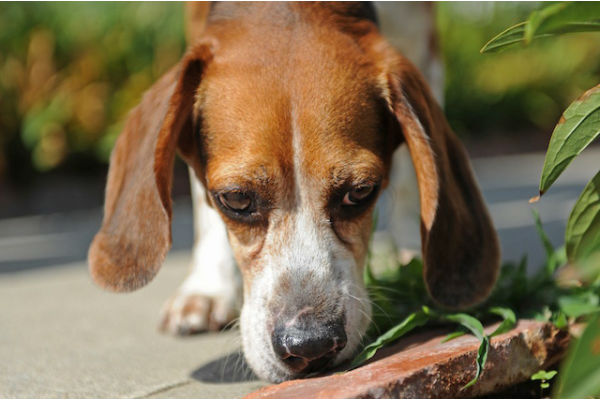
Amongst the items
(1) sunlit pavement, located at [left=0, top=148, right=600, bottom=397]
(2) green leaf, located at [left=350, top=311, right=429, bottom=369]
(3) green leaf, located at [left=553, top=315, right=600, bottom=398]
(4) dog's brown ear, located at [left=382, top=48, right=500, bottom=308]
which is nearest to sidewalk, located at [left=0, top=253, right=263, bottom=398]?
(1) sunlit pavement, located at [left=0, top=148, right=600, bottom=397]

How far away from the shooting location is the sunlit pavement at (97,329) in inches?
97.9

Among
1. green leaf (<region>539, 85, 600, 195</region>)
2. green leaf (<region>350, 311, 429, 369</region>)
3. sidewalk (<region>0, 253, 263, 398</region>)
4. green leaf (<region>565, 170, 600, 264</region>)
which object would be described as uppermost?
green leaf (<region>539, 85, 600, 195</region>)

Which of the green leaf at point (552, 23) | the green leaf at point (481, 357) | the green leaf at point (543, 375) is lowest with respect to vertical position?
the green leaf at point (543, 375)

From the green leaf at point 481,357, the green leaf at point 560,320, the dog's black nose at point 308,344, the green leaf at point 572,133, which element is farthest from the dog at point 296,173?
the green leaf at point 572,133

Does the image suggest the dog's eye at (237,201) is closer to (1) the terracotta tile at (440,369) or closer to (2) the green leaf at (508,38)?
(1) the terracotta tile at (440,369)

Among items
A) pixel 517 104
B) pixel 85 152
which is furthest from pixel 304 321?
pixel 517 104

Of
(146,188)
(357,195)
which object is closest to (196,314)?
(146,188)

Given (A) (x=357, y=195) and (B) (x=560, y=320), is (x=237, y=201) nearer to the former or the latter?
(A) (x=357, y=195)

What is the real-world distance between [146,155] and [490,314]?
4.28ft

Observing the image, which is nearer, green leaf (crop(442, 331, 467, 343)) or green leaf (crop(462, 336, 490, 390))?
green leaf (crop(462, 336, 490, 390))

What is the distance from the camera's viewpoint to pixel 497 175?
975 centimetres

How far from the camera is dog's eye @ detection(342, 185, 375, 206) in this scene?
2.50 m

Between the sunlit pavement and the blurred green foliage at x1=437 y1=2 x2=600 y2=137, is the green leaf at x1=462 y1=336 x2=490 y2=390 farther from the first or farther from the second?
the blurred green foliage at x1=437 y1=2 x2=600 y2=137

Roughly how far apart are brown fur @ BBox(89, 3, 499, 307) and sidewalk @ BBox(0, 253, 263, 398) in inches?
13.0
